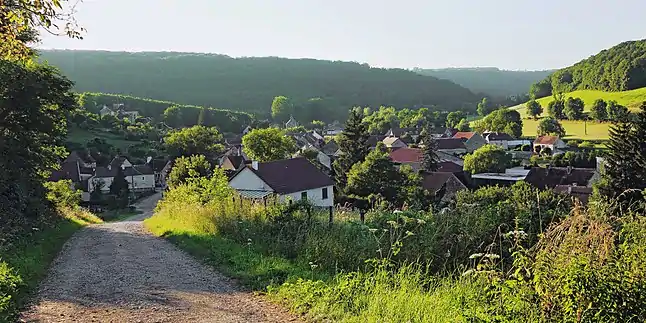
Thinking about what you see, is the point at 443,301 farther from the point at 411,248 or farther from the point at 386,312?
the point at 411,248

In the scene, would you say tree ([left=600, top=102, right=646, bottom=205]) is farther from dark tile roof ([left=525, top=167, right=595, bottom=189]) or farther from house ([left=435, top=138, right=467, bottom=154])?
house ([left=435, top=138, right=467, bottom=154])

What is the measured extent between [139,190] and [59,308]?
66.8m

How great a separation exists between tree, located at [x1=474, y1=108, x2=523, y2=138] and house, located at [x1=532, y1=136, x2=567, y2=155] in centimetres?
1614

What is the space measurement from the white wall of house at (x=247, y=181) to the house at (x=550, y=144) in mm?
60705

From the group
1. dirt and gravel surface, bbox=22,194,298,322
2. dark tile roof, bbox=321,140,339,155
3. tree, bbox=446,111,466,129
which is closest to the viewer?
dirt and gravel surface, bbox=22,194,298,322

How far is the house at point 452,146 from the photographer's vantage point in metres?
95.2

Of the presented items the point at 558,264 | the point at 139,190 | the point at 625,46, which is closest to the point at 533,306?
the point at 558,264

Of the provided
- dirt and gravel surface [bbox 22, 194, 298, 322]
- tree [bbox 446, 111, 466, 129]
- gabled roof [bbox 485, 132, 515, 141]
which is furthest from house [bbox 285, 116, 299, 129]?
dirt and gravel surface [bbox 22, 194, 298, 322]

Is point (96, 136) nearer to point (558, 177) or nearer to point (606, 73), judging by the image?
point (558, 177)

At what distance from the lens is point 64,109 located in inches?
877

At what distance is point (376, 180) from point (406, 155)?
33916mm

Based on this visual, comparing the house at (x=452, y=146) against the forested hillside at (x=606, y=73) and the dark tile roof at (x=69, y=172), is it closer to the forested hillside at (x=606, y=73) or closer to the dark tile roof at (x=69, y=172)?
the dark tile roof at (x=69, y=172)

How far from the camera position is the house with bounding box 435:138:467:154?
95250 mm

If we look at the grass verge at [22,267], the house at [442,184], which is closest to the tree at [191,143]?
the house at [442,184]
